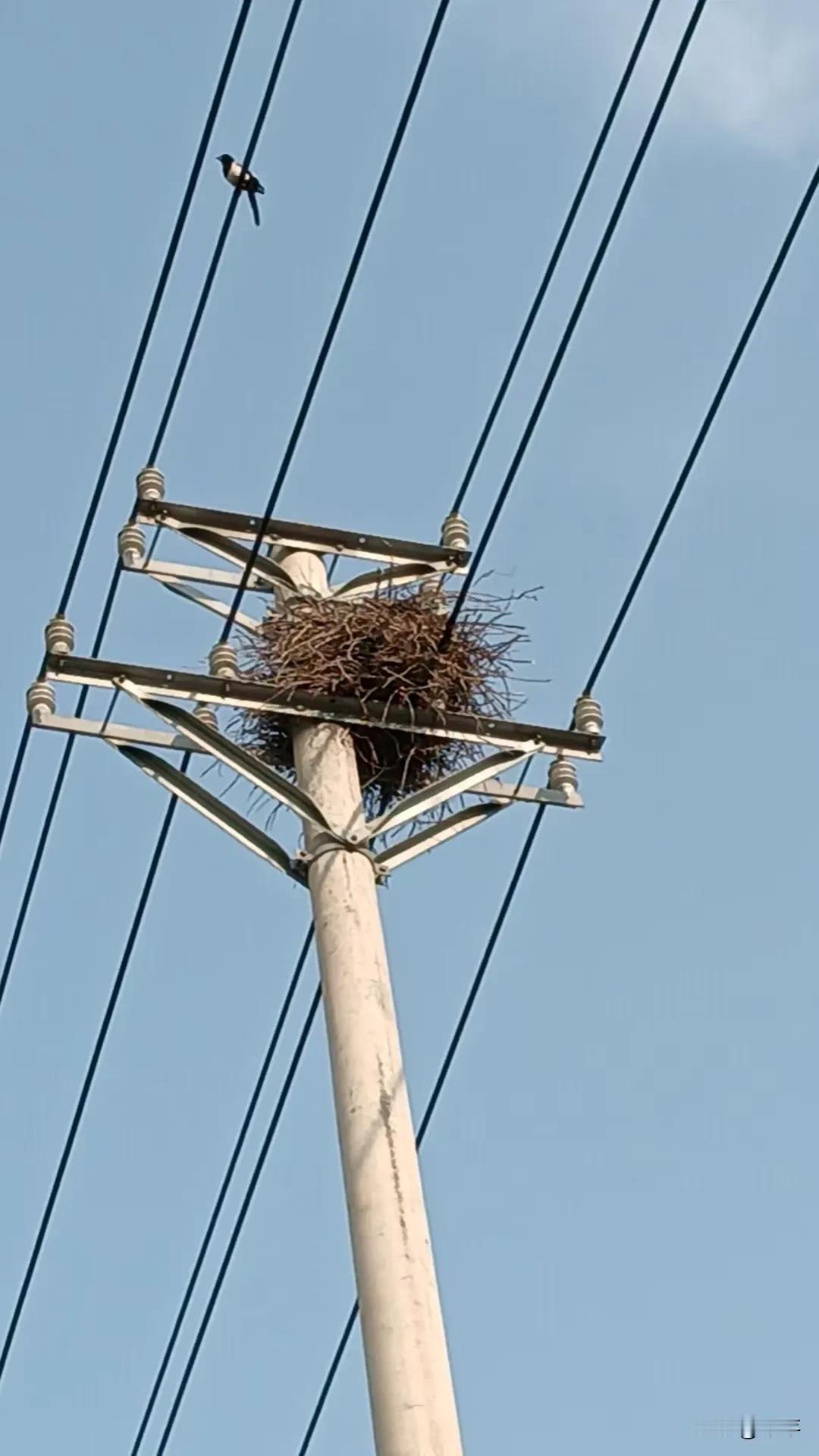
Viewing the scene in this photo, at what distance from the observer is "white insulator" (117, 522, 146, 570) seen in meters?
8.75

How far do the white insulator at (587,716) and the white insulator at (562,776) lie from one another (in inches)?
4.6

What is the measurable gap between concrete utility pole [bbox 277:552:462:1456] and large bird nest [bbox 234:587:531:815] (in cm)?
37

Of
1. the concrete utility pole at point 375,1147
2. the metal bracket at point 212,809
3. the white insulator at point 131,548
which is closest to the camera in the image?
the concrete utility pole at point 375,1147

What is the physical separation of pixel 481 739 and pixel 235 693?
2.64 feet

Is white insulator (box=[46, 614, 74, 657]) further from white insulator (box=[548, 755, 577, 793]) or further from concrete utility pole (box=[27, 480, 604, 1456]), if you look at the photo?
white insulator (box=[548, 755, 577, 793])

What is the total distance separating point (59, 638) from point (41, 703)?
218 mm

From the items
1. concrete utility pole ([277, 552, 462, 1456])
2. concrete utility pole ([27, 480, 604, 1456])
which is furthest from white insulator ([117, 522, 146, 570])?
concrete utility pole ([277, 552, 462, 1456])

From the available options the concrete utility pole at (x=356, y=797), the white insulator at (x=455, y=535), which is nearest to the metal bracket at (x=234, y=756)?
→ the concrete utility pole at (x=356, y=797)

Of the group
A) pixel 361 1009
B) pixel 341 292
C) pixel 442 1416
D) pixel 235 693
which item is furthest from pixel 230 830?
pixel 442 1416

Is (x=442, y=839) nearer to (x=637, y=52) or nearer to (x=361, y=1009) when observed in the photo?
(x=361, y=1009)

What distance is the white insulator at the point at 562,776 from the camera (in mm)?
8266

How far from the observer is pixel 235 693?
8.02 m

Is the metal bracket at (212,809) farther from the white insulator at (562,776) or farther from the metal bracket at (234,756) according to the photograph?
the white insulator at (562,776)

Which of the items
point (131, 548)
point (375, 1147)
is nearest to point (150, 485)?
point (131, 548)
